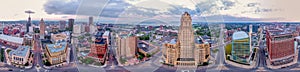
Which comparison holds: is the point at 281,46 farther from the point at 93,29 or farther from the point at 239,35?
the point at 93,29

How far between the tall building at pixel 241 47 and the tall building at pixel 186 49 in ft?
1.07

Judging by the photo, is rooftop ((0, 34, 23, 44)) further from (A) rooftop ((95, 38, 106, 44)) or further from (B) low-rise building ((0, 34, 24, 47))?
(A) rooftop ((95, 38, 106, 44))

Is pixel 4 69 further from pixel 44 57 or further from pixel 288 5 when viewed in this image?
pixel 288 5

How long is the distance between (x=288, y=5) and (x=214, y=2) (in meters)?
0.80

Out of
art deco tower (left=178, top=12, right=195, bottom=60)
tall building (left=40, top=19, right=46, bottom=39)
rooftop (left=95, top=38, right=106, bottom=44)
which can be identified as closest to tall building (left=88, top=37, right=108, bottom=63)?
rooftop (left=95, top=38, right=106, bottom=44)

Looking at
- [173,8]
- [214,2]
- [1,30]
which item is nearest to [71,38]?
[1,30]

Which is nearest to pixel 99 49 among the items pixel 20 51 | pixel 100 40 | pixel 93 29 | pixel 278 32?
pixel 100 40

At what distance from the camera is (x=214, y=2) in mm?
5008

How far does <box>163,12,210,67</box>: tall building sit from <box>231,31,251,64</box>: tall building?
0.33m

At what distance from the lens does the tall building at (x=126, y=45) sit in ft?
16.1

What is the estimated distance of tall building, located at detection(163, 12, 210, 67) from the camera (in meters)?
4.94

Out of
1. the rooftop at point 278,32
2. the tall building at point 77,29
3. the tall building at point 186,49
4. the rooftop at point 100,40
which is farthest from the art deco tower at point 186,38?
the tall building at point 77,29

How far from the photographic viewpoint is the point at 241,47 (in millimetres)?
5184

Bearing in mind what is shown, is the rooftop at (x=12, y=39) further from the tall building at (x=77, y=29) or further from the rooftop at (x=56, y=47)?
the tall building at (x=77, y=29)
